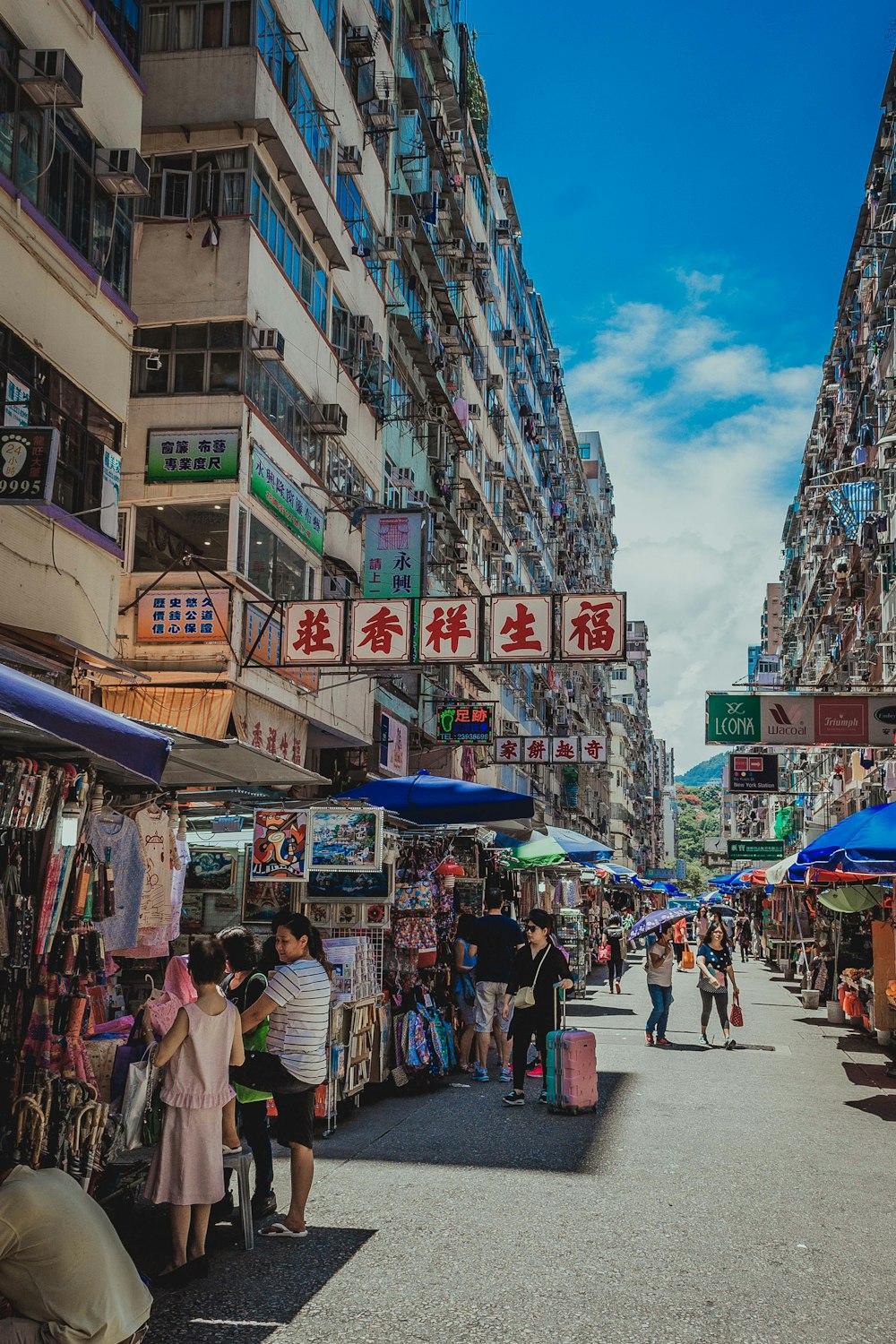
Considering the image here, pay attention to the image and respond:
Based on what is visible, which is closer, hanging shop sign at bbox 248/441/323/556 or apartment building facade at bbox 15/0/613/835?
apartment building facade at bbox 15/0/613/835

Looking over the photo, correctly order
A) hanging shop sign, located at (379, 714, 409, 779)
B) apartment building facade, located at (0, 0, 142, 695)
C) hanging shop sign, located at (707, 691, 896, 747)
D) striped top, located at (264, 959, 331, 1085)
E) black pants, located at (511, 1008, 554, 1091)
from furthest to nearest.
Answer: hanging shop sign, located at (379, 714, 409, 779) < hanging shop sign, located at (707, 691, 896, 747) < black pants, located at (511, 1008, 554, 1091) < apartment building facade, located at (0, 0, 142, 695) < striped top, located at (264, 959, 331, 1085)

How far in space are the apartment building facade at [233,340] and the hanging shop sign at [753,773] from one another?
25.7ft

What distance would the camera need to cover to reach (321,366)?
70.9 ft

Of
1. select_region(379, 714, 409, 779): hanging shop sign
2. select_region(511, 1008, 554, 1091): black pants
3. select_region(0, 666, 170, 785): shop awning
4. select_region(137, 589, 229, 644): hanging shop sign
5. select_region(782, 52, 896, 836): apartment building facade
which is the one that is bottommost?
select_region(511, 1008, 554, 1091): black pants

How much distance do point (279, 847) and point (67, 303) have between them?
6.23m

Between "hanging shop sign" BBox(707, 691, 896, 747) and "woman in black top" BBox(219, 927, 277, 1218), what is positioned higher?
"hanging shop sign" BBox(707, 691, 896, 747)

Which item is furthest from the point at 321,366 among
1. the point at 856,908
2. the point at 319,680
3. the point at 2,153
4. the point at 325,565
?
the point at 856,908

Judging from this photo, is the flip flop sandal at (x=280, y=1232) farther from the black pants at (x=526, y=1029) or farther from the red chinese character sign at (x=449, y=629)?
the red chinese character sign at (x=449, y=629)

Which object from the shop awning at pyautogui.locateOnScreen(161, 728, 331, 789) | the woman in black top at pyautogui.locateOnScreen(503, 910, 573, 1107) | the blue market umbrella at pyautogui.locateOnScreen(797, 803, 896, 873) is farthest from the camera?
the woman in black top at pyautogui.locateOnScreen(503, 910, 573, 1107)

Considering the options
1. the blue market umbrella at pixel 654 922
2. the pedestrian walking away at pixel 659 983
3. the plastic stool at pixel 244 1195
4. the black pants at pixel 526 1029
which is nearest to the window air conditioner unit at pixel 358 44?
the blue market umbrella at pixel 654 922

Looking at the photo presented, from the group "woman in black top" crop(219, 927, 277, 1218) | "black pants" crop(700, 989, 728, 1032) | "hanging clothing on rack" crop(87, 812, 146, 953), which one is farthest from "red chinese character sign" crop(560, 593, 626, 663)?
"hanging clothing on rack" crop(87, 812, 146, 953)

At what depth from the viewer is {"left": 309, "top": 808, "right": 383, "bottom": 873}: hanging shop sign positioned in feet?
35.0

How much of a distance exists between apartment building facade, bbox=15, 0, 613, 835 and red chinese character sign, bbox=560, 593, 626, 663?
3.17 metres

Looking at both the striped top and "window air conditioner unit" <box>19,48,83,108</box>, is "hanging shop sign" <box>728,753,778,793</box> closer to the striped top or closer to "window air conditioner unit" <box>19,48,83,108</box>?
"window air conditioner unit" <box>19,48,83,108</box>
